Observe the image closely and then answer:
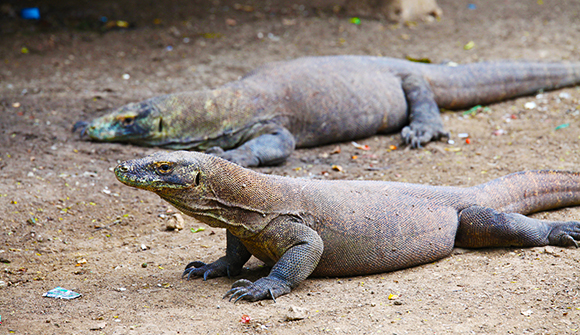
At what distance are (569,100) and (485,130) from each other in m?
1.54

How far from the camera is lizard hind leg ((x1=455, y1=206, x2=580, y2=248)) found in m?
4.16

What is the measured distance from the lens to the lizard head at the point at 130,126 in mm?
7000

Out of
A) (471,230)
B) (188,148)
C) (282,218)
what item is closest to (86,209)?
(188,148)

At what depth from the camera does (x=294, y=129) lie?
7.18 meters

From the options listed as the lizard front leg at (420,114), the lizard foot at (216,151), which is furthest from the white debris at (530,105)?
the lizard foot at (216,151)

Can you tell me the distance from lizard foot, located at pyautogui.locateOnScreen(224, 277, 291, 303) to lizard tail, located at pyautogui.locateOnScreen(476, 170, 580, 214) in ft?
5.65

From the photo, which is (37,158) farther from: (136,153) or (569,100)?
(569,100)

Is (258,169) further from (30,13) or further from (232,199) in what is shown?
(30,13)

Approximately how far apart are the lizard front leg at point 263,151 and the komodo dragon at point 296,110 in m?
0.01

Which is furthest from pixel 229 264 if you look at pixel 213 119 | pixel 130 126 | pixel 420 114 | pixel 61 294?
pixel 420 114

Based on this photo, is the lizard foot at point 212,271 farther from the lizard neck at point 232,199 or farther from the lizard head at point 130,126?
the lizard head at point 130,126

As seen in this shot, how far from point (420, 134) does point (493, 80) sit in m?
1.84

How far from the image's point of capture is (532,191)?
461 centimetres

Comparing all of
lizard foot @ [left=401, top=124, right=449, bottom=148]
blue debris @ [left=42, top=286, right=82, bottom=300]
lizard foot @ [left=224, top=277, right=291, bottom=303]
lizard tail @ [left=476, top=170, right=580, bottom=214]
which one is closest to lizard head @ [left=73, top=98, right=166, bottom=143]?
lizard foot @ [left=401, top=124, right=449, bottom=148]
